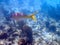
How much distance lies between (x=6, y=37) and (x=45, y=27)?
4795 mm

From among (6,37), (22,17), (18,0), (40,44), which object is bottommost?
(40,44)

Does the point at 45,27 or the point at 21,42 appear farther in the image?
the point at 45,27

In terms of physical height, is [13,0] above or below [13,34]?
above

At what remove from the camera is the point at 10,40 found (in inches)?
260

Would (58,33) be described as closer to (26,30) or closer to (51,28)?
(51,28)

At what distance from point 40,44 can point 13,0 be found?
2004cm

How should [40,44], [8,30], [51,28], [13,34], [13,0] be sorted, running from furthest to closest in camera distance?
[13,0] < [51,28] < [8,30] < [13,34] < [40,44]

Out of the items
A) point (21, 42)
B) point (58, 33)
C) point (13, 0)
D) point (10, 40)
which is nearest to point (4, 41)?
point (10, 40)

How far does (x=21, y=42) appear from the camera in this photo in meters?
5.69

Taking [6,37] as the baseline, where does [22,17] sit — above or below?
above

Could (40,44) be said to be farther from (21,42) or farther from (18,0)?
(18,0)

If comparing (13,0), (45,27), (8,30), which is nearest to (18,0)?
(13,0)

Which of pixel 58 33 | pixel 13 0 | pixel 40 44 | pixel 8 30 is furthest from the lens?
pixel 13 0

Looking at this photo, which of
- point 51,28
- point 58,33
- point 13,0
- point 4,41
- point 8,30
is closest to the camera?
point 4,41
